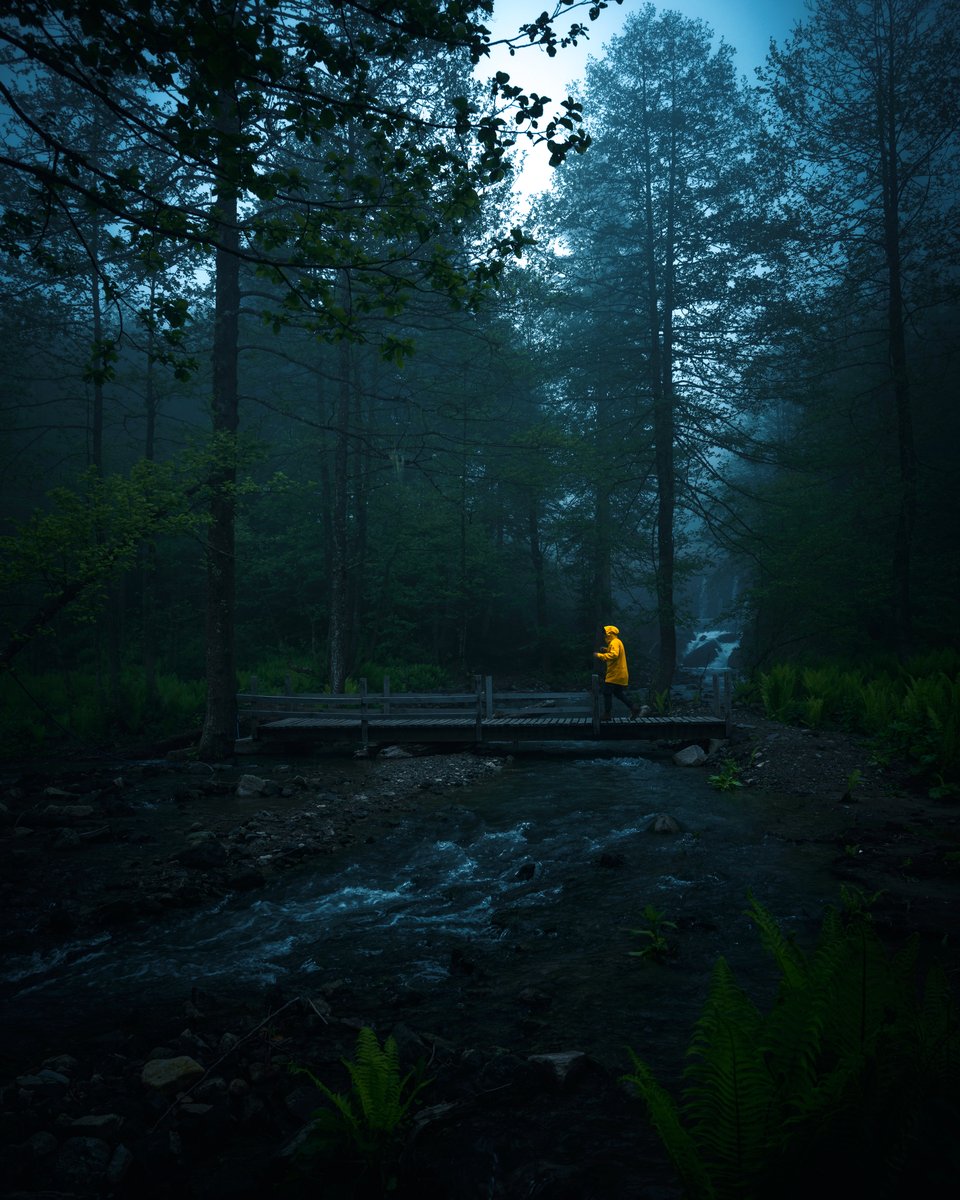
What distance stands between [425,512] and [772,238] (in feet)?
45.1

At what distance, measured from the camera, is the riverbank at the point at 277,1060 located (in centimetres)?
297

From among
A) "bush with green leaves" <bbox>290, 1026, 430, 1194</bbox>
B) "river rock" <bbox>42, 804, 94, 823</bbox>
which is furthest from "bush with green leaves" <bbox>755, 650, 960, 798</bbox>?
"river rock" <bbox>42, 804, 94, 823</bbox>

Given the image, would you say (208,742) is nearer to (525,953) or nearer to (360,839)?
(360,839)

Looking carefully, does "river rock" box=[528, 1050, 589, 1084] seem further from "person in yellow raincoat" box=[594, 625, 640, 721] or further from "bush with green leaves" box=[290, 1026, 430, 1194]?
"person in yellow raincoat" box=[594, 625, 640, 721]

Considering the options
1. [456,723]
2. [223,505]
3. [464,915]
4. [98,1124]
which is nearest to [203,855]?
[464,915]

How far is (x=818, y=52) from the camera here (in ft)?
54.0

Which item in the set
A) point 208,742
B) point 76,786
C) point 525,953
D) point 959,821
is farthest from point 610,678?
point 76,786

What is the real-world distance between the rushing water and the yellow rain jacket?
5435mm

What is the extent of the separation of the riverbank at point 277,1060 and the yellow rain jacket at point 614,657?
6724 millimetres

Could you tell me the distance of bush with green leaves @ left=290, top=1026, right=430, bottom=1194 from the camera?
9.05 feet

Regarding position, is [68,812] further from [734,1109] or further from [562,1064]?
[734,1109]

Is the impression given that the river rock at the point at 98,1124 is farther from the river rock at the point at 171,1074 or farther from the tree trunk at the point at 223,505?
the tree trunk at the point at 223,505

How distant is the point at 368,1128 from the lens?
284 centimetres

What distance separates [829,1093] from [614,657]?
13.1 metres
